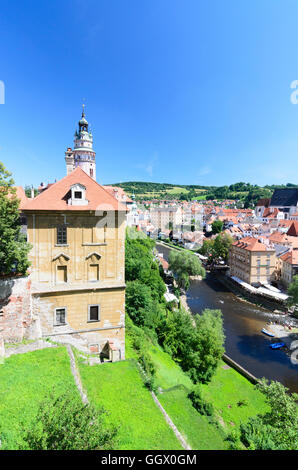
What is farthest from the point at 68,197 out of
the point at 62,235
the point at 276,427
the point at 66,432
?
the point at 276,427

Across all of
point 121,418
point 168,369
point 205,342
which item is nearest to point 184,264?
point 205,342

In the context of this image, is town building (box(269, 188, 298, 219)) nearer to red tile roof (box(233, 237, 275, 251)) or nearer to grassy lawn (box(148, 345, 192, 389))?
red tile roof (box(233, 237, 275, 251))

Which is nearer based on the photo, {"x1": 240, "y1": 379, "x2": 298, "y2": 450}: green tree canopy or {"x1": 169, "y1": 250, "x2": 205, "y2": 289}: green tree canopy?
{"x1": 240, "y1": 379, "x2": 298, "y2": 450}: green tree canopy

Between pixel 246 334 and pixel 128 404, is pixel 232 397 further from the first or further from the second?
pixel 246 334

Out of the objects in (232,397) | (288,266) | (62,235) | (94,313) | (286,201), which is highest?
(286,201)

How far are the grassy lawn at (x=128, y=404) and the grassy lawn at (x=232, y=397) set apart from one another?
8.26 metres

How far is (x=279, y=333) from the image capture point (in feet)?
120

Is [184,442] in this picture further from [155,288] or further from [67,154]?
[67,154]

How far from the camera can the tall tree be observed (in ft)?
47.8

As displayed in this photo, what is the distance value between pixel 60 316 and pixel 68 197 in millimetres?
8745

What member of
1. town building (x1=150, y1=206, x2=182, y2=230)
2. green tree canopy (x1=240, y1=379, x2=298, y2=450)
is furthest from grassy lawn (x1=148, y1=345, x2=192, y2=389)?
town building (x1=150, y1=206, x2=182, y2=230)

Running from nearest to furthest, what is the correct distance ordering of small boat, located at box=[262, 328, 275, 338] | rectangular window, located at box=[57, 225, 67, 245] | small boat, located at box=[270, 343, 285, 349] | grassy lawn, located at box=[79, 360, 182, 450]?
grassy lawn, located at box=[79, 360, 182, 450], rectangular window, located at box=[57, 225, 67, 245], small boat, located at box=[270, 343, 285, 349], small boat, located at box=[262, 328, 275, 338]

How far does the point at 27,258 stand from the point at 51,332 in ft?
18.9

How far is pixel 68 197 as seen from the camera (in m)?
17.5
